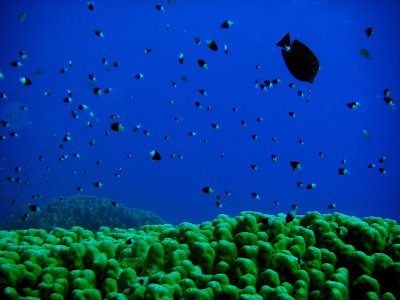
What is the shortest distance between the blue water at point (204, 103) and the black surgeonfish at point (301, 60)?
180ft

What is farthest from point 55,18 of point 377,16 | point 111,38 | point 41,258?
point 41,258

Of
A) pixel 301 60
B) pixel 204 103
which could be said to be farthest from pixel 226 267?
pixel 204 103

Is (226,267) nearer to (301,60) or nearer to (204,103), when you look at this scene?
(301,60)

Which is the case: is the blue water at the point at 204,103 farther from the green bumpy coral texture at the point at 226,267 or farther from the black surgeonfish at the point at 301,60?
the green bumpy coral texture at the point at 226,267

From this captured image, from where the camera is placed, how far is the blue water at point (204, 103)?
69250 mm

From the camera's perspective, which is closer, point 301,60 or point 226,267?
point 226,267

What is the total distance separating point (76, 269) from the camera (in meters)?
2.66

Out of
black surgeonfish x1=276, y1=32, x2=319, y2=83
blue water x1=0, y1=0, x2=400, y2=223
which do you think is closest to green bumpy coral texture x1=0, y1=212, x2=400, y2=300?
black surgeonfish x1=276, y1=32, x2=319, y2=83

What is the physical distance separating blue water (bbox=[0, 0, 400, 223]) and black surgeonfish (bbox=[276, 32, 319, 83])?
54.9 meters

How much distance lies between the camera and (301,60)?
2.86 metres

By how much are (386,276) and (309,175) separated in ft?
442

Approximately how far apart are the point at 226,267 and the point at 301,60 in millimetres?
2281

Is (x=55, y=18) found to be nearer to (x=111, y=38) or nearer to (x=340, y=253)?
(x=111, y=38)

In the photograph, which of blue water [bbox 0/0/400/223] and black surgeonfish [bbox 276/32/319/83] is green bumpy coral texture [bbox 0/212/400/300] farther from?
blue water [bbox 0/0/400/223]
